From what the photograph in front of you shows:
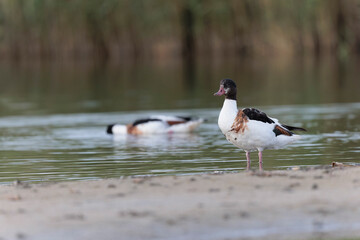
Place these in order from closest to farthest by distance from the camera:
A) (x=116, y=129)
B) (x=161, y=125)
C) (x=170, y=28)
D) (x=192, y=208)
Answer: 1. (x=192, y=208)
2. (x=161, y=125)
3. (x=116, y=129)
4. (x=170, y=28)

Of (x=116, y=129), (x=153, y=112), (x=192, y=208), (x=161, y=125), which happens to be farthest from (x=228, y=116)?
(x=153, y=112)

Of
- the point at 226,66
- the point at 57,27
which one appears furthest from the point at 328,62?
the point at 57,27

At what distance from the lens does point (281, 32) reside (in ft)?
120

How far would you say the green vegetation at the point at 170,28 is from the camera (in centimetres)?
3577

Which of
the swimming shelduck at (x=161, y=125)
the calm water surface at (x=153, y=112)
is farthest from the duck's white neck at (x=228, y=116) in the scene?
the swimming shelduck at (x=161, y=125)

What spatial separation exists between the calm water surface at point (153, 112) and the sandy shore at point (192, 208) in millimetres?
2530

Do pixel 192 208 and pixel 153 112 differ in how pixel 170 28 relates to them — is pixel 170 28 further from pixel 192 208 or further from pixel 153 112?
pixel 192 208

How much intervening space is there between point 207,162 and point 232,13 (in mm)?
27420

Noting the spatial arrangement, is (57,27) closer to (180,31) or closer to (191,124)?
(180,31)

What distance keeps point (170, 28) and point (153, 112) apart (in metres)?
17.7

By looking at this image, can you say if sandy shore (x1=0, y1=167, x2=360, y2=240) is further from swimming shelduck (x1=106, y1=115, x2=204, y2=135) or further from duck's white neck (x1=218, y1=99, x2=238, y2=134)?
swimming shelduck (x1=106, y1=115, x2=204, y2=135)

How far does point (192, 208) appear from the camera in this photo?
7109 mm

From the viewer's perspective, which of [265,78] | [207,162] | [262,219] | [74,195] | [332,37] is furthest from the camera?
[332,37]

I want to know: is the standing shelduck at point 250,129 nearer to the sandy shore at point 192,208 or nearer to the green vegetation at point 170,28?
the sandy shore at point 192,208
